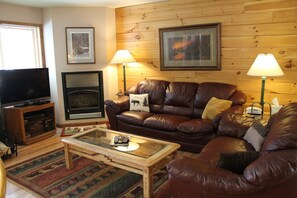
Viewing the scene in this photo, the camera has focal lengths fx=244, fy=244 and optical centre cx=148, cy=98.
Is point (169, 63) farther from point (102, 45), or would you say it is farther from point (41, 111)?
point (41, 111)

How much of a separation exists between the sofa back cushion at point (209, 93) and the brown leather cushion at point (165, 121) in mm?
272

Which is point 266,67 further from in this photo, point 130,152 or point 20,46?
point 20,46

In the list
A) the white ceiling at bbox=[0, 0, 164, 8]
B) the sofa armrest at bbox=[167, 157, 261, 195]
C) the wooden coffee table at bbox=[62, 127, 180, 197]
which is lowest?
the wooden coffee table at bbox=[62, 127, 180, 197]

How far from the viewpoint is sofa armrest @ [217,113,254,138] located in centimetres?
280

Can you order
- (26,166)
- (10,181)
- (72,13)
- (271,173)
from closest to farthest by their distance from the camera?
(271,173) → (10,181) → (26,166) → (72,13)

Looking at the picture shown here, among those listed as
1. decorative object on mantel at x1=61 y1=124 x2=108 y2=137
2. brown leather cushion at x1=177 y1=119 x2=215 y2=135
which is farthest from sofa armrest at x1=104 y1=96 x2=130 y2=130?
brown leather cushion at x1=177 y1=119 x2=215 y2=135

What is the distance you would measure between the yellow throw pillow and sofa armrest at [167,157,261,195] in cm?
176

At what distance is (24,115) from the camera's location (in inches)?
161

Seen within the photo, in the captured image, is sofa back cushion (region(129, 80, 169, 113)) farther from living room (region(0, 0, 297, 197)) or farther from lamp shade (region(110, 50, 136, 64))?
lamp shade (region(110, 50, 136, 64))

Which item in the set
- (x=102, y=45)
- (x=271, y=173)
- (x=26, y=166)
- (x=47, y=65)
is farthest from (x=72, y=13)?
(x=271, y=173)

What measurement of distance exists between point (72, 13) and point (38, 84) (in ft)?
5.19

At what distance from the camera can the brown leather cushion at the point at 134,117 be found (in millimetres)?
3906

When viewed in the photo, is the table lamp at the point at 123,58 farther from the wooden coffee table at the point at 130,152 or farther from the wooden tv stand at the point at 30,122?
the wooden coffee table at the point at 130,152

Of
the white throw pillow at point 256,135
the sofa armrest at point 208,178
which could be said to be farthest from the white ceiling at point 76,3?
the sofa armrest at point 208,178
